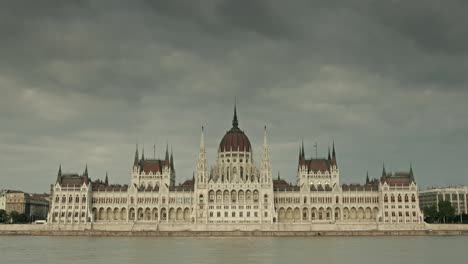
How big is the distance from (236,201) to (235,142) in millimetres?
19225

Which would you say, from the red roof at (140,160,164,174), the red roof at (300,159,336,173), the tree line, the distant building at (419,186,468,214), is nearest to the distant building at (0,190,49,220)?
the red roof at (140,160,164,174)

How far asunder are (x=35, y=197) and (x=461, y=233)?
12246 centimetres

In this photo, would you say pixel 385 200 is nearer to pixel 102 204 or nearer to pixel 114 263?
pixel 102 204

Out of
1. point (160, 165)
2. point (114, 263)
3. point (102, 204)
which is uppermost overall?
point (160, 165)

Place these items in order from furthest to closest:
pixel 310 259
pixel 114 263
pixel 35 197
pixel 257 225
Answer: pixel 35 197 → pixel 257 225 → pixel 310 259 → pixel 114 263

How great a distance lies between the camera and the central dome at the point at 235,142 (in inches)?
5625

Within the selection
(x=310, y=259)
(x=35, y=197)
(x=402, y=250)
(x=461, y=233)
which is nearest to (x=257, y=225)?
(x=461, y=233)

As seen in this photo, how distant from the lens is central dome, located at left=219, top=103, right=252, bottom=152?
14288cm

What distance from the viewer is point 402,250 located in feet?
221

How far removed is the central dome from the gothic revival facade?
837cm

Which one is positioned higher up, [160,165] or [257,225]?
[160,165]

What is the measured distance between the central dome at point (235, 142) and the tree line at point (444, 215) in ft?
148

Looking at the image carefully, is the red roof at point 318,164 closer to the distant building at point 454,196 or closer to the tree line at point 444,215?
the tree line at point 444,215

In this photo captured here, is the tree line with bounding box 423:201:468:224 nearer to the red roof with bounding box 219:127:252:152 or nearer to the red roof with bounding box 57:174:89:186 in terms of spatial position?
the red roof with bounding box 219:127:252:152
